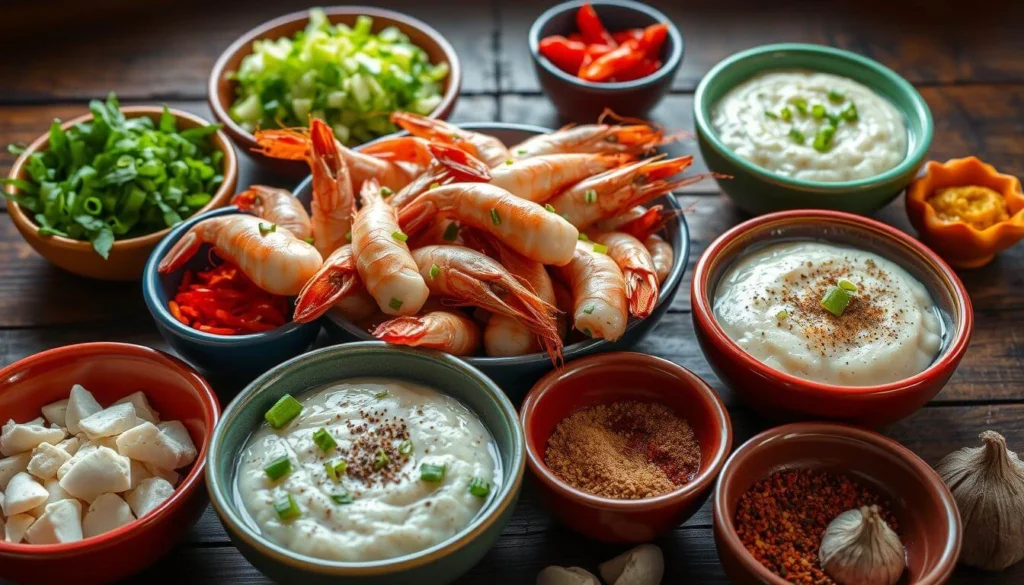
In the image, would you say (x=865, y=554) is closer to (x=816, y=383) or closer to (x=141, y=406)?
(x=816, y=383)

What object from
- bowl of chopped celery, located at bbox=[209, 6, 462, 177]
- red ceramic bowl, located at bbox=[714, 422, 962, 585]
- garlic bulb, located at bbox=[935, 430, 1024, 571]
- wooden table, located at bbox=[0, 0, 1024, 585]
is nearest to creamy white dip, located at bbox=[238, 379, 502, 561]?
wooden table, located at bbox=[0, 0, 1024, 585]

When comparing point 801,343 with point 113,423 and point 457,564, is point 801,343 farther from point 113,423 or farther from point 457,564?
point 113,423

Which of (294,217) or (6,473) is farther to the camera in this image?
(294,217)

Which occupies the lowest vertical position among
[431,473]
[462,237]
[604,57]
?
[431,473]

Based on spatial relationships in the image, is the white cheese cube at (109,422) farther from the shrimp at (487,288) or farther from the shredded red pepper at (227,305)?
the shrimp at (487,288)

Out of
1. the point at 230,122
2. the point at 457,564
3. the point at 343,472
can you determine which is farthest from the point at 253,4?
the point at 457,564

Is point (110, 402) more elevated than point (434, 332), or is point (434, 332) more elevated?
point (434, 332)

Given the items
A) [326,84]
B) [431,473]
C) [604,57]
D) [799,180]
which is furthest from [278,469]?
[604,57]
